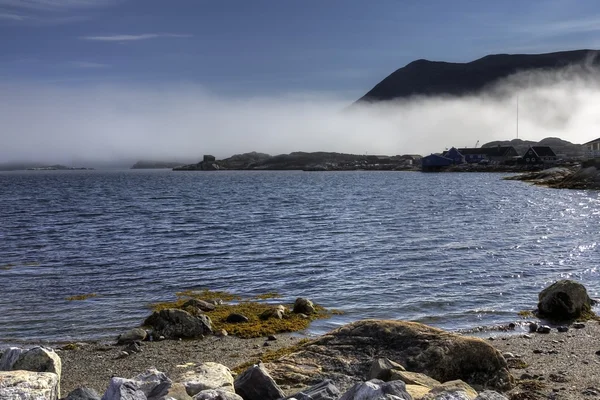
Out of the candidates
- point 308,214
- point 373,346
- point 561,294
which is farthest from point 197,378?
point 308,214

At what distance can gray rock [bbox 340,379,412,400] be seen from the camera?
855 cm

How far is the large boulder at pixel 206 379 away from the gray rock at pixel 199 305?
1031 centimetres

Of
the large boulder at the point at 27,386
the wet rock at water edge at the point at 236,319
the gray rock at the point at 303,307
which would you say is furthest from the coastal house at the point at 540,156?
the large boulder at the point at 27,386

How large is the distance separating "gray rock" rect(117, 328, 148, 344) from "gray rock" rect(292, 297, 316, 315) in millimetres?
5703

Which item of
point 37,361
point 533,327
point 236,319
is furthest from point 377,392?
point 236,319

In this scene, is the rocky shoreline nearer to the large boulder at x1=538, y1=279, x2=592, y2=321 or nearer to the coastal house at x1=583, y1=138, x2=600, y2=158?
the large boulder at x1=538, y1=279, x2=592, y2=321

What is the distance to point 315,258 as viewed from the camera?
33.4 m

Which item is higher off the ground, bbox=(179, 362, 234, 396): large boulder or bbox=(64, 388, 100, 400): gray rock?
bbox=(64, 388, 100, 400): gray rock

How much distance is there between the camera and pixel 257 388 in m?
10.3

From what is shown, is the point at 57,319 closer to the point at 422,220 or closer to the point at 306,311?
the point at 306,311

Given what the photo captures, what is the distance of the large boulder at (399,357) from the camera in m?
12.5

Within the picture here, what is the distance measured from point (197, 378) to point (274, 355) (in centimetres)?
540

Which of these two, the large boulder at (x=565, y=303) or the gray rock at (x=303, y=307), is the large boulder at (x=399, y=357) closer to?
the gray rock at (x=303, y=307)

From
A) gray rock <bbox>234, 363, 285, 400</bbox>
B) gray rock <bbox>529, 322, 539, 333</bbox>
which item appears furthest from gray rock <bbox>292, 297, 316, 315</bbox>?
gray rock <bbox>234, 363, 285, 400</bbox>
